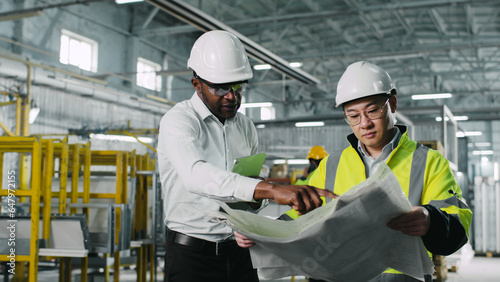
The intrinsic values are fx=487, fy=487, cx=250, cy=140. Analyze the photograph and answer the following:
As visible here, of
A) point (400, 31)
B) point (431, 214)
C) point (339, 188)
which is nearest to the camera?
point (431, 214)

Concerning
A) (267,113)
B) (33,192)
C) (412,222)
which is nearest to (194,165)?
(412,222)

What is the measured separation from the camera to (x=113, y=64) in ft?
50.3

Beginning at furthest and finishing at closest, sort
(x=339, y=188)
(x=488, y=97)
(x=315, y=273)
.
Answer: (x=488, y=97) < (x=339, y=188) < (x=315, y=273)

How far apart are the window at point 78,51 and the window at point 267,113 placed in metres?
9.19

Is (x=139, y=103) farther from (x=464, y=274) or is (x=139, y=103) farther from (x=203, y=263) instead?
(x=203, y=263)

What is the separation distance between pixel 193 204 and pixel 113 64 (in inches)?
554

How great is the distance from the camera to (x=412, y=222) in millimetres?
1334

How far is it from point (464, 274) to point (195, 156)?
9217 millimetres

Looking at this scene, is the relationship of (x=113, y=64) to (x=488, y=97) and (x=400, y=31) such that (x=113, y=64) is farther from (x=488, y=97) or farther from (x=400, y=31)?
(x=488, y=97)

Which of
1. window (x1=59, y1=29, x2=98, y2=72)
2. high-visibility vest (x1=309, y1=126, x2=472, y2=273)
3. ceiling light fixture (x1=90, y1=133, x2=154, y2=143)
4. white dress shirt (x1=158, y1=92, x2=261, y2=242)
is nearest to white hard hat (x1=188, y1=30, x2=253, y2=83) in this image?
white dress shirt (x1=158, y1=92, x2=261, y2=242)

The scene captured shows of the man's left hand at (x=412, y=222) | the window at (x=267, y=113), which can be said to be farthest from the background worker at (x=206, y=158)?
the window at (x=267, y=113)

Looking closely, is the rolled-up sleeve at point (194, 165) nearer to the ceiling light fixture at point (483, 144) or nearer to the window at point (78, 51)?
the window at point (78, 51)

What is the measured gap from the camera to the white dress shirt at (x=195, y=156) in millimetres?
1806

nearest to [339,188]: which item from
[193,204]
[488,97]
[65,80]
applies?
[193,204]
